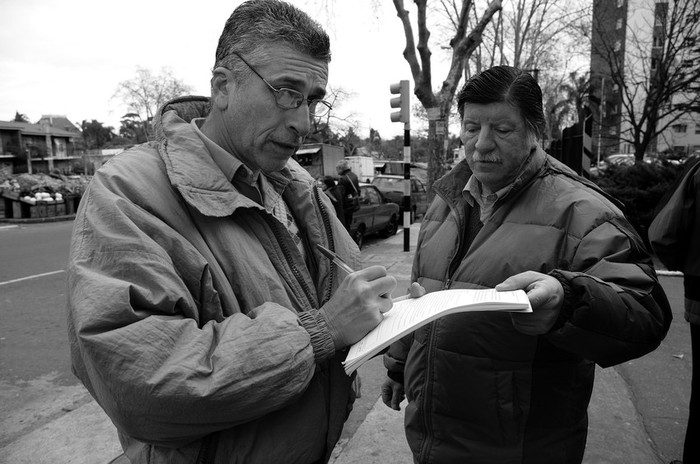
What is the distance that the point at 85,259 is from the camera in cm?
106

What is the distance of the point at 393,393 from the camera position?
2.37 m

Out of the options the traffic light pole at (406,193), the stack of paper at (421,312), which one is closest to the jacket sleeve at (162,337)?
the stack of paper at (421,312)

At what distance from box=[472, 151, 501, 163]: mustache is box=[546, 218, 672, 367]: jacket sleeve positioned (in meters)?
0.50

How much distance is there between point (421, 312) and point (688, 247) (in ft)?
7.78

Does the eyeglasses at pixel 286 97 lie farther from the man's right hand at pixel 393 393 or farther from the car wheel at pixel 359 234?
the car wheel at pixel 359 234

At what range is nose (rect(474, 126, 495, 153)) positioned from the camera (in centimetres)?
200

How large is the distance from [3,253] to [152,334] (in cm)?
1141

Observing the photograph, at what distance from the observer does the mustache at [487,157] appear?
200 centimetres

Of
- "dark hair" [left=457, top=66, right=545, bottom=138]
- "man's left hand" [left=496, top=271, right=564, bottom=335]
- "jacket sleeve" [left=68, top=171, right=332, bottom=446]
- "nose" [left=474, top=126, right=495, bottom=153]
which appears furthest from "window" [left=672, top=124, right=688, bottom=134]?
"jacket sleeve" [left=68, top=171, right=332, bottom=446]

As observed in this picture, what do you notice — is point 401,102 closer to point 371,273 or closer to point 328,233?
point 328,233

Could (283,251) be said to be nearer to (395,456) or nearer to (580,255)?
(580,255)

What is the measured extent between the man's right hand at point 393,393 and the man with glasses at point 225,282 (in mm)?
810

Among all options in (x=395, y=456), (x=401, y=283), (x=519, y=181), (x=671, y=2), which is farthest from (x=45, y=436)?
(x=671, y=2)

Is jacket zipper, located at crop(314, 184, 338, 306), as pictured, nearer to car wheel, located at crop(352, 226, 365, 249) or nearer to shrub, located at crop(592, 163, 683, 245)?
shrub, located at crop(592, 163, 683, 245)
